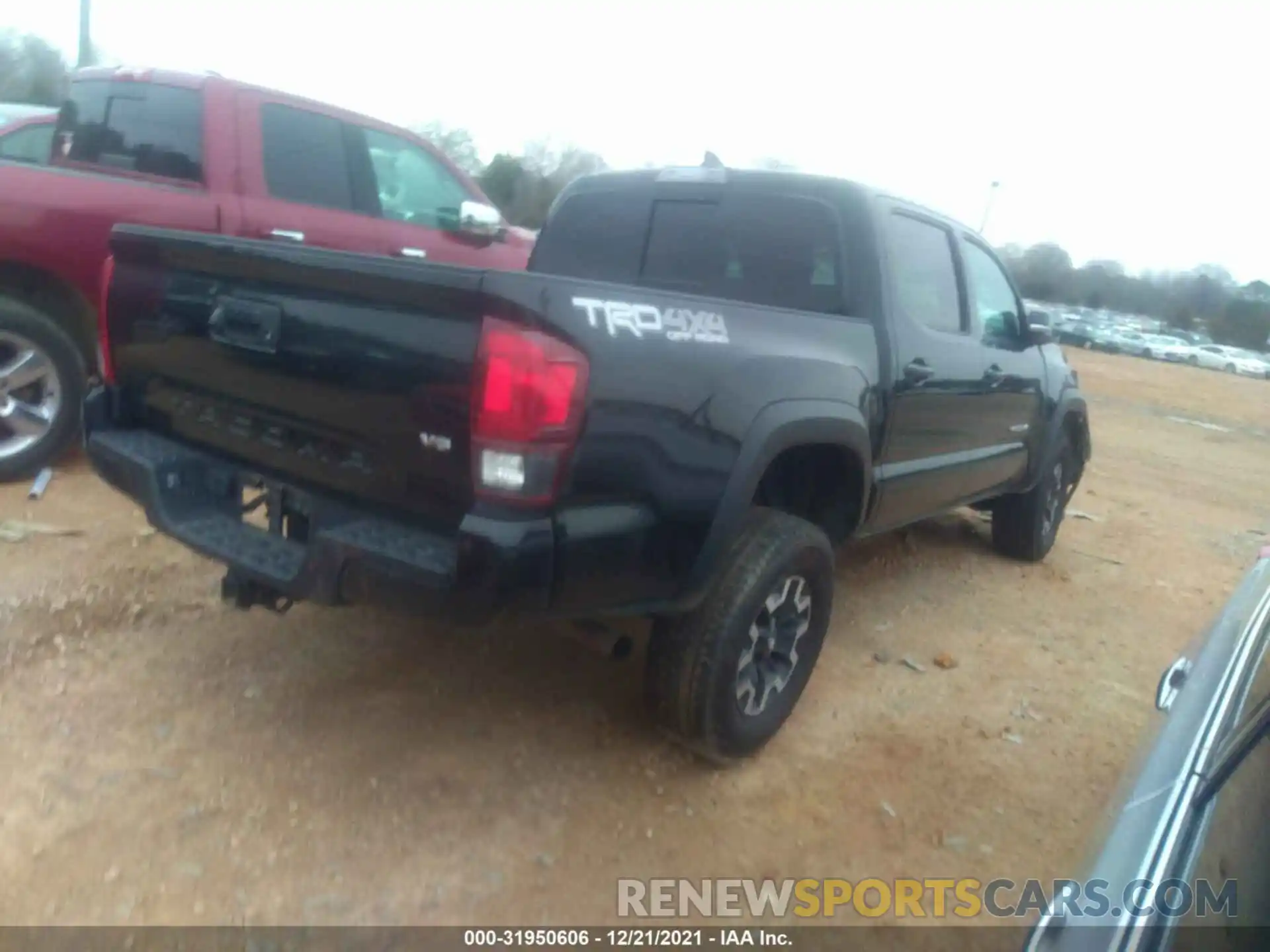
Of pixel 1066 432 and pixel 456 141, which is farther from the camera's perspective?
pixel 456 141

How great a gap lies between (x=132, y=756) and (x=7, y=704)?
0.52m

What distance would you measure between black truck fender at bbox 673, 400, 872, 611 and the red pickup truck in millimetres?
3217

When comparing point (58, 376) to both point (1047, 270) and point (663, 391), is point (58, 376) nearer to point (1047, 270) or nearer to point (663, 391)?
point (663, 391)

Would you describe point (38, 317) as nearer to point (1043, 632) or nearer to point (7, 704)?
point (7, 704)

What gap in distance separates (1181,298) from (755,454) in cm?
6933

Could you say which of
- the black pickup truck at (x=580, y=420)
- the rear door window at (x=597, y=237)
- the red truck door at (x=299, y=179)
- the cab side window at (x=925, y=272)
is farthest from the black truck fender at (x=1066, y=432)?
the red truck door at (x=299, y=179)

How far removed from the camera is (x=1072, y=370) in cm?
598

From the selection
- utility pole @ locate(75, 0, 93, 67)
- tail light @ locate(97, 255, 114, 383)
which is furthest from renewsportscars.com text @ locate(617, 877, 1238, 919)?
utility pole @ locate(75, 0, 93, 67)

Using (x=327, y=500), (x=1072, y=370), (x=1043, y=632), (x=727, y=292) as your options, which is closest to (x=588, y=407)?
(x=327, y=500)

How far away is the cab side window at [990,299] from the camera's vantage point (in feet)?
14.8

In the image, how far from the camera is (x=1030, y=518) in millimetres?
5730

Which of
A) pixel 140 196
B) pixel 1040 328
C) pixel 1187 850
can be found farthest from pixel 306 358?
pixel 1040 328

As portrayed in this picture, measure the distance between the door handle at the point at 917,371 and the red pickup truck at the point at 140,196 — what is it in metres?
2.89

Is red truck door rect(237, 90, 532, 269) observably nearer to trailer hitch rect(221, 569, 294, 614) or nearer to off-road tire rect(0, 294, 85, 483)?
off-road tire rect(0, 294, 85, 483)
